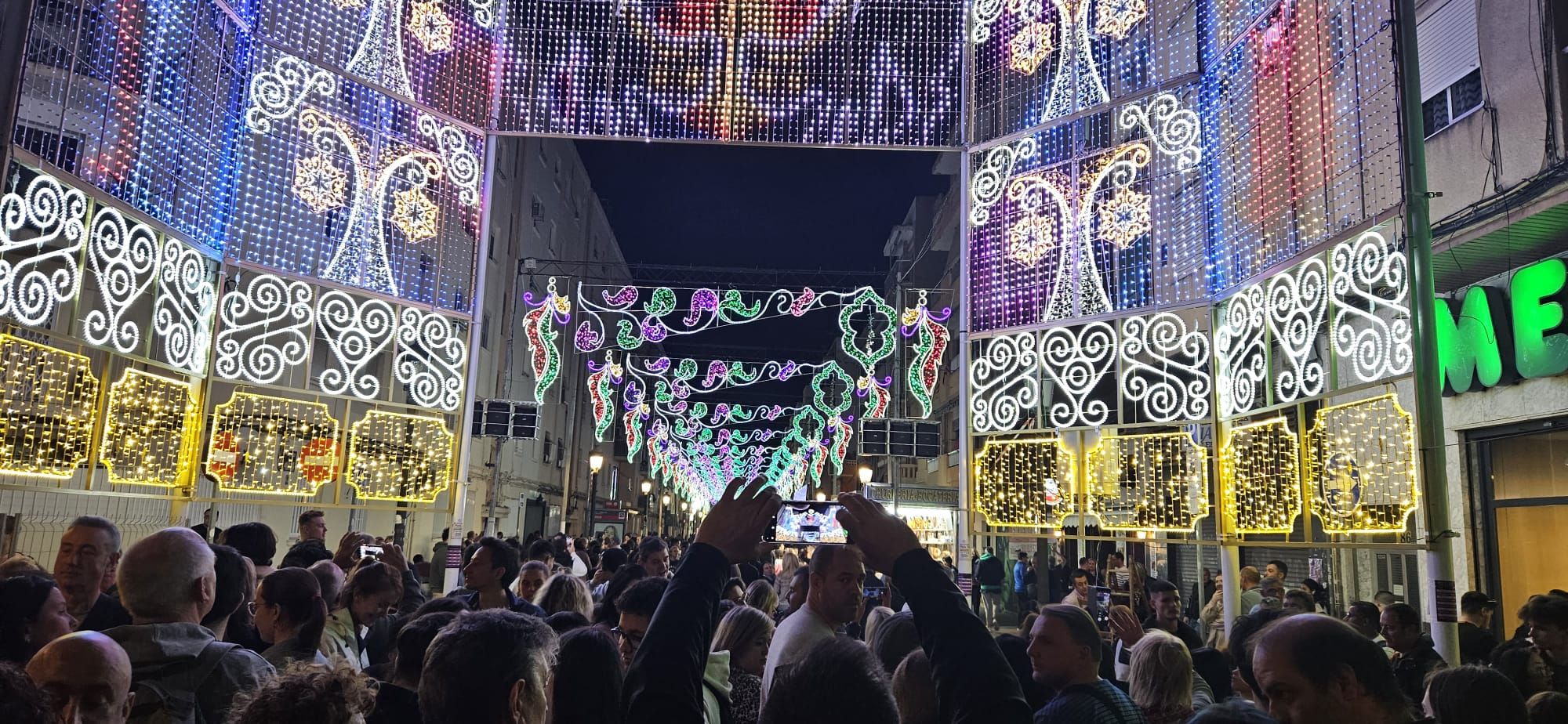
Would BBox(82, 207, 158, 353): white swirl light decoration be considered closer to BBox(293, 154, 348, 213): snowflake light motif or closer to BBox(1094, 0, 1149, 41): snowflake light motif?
BBox(293, 154, 348, 213): snowflake light motif

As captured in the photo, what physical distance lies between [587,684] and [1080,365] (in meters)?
9.80

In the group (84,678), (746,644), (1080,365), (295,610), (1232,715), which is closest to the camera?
(84,678)

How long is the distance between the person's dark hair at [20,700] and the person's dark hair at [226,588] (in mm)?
2285

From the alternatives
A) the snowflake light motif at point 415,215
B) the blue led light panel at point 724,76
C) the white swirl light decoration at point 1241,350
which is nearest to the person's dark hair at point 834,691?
the white swirl light decoration at point 1241,350

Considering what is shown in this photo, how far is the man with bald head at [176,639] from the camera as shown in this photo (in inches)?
143

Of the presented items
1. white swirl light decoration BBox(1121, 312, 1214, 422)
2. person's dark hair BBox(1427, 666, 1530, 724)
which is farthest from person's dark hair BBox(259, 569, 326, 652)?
white swirl light decoration BBox(1121, 312, 1214, 422)

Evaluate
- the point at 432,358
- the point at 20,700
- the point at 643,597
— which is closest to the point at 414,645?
the point at 20,700

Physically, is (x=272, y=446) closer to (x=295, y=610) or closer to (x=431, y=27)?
(x=431, y=27)

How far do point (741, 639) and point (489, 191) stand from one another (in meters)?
10.00

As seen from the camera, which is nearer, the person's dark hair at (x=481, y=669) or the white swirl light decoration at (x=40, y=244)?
the person's dark hair at (x=481, y=669)

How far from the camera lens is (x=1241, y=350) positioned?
10656mm

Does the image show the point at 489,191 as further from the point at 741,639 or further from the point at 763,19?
the point at 741,639

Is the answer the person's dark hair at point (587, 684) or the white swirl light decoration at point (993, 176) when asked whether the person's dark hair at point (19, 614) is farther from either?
the white swirl light decoration at point (993, 176)

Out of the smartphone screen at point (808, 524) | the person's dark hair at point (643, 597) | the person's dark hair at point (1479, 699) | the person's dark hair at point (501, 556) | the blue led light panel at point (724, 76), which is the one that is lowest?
the person's dark hair at point (1479, 699)
